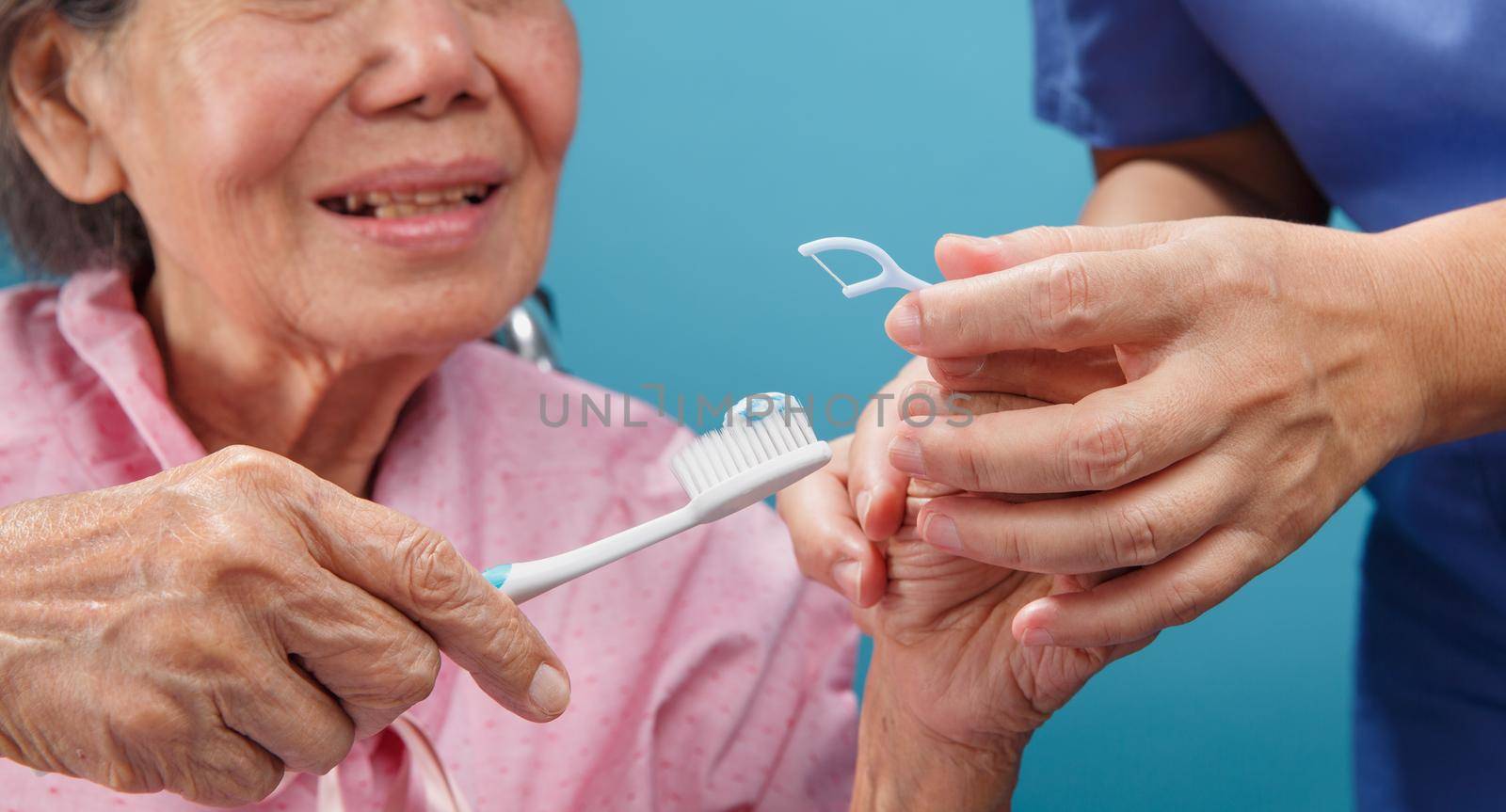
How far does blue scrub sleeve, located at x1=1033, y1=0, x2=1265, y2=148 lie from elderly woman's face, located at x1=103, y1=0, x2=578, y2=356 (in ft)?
1.67

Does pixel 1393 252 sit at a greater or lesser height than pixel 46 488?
greater

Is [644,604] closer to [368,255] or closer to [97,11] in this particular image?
[368,255]

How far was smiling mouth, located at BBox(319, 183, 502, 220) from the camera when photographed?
3.59 ft

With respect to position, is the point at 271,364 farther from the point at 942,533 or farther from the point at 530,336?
the point at 942,533

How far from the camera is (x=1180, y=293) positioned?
0.71 metres

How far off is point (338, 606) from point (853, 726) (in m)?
0.62

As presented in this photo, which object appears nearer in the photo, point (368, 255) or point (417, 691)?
point (417, 691)

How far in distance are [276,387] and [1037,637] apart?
0.70 m

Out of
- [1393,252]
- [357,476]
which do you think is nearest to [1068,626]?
[1393,252]

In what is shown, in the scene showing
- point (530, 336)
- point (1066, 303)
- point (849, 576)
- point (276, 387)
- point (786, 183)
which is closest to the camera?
point (1066, 303)

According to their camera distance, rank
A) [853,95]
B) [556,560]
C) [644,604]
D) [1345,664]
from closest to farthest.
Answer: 1. [556,560]
2. [644,604]
3. [1345,664]
4. [853,95]

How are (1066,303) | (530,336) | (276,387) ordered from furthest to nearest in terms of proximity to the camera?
1. (530,336)
2. (276,387)
3. (1066,303)

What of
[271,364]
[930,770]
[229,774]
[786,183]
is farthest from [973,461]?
[786,183]

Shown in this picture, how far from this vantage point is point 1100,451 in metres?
0.71
